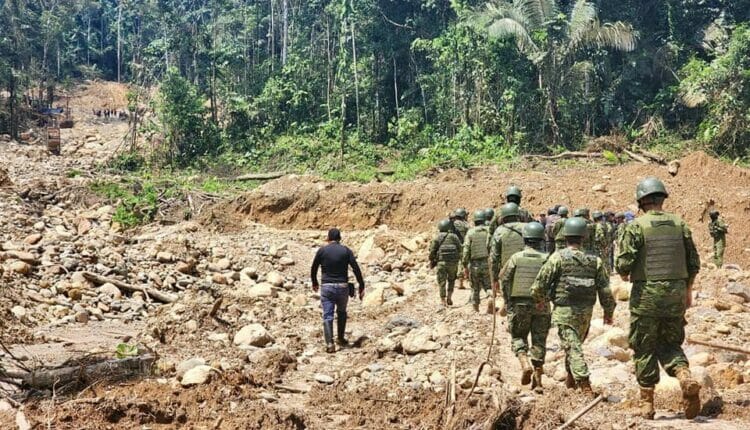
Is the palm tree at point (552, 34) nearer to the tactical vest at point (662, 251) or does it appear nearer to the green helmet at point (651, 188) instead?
the green helmet at point (651, 188)

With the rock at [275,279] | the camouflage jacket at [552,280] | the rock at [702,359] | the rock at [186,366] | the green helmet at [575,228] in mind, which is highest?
the green helmet at [575,228]

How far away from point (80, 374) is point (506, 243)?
438cm

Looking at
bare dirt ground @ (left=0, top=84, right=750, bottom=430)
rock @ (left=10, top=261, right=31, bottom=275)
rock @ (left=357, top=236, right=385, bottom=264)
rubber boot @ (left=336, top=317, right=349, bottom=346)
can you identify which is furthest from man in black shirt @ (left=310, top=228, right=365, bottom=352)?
rock @ (left=357, top=236, right=385, bottom=264)

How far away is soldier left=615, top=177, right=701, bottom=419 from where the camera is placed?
16.6 ft

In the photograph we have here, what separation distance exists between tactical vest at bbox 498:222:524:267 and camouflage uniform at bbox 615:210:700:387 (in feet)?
7.25

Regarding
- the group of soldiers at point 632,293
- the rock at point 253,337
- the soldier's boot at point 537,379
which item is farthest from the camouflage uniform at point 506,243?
the rock at point 253,337

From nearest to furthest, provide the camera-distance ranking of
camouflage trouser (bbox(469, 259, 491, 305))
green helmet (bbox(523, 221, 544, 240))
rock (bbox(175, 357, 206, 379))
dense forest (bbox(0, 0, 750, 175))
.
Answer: green helmet (bbox(523, 221, 544, 240)) < rock (bbox(175, 357, 206, 379)) < camouflage trouser (bbox(469, 259, 491, 305)) < dense forest (bbox(0, 0, 750, 175))

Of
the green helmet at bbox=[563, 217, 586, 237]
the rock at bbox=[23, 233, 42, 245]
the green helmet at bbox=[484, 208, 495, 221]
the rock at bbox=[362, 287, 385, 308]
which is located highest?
the green helmet at bbox=[563, 217, 586, 237]

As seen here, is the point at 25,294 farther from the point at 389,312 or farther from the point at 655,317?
the point at 655,317

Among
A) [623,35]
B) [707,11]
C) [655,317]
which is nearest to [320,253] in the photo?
[655,317]

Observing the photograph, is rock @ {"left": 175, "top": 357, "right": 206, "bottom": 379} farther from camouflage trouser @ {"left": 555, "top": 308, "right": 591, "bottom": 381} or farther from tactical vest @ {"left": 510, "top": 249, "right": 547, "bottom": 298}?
camouflage trouser @ {"left": 555, "top": 308, "right": 591, "bottom": 381}

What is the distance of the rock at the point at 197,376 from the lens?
233 inches

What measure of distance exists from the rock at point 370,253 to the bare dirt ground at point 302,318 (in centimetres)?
5

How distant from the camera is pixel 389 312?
35.8ft
